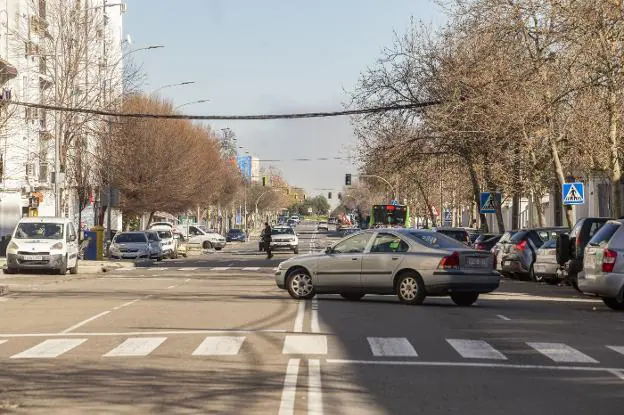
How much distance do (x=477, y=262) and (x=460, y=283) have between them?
58 centimetres

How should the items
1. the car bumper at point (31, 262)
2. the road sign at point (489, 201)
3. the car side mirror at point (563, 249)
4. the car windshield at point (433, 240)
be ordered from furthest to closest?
the road sign at point (489, 201) → the car bumper at point (31, 262) → the car side mirror at point (563, 249) → the car windshield at point (433, 240)

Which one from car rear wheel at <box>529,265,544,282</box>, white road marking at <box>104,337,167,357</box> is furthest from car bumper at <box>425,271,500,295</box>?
car rear wheel at <box>529,265,544,282</box>

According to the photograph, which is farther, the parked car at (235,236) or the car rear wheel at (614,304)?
the parked car at (235,236)

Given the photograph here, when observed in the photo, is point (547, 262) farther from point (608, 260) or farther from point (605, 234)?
point (608, 260)

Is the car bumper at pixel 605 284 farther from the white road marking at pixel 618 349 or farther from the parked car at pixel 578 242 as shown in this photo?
the white road marking at pixel 618 349

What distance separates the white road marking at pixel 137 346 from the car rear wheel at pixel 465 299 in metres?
8.46

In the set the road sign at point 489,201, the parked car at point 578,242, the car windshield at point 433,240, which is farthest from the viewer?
the road sign at point 489,201

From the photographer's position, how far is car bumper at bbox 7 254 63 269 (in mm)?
34125

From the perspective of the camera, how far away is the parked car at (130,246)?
49406 millimetres

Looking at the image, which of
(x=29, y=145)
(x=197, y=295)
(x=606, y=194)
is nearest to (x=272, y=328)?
(x=197, y=295)

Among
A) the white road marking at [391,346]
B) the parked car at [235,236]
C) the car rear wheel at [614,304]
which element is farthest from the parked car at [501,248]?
the parked car at [235,236]

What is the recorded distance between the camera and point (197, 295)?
24.2 metres

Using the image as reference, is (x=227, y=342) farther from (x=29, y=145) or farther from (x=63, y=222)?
(x=29, y=145)

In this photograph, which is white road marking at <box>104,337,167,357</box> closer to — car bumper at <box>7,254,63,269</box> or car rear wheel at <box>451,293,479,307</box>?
car rear wheel at <box>451,293,479,307</box>
